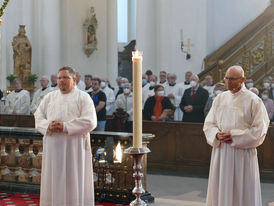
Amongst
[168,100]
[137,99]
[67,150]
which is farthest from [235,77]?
[168,100]

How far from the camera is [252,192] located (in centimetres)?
607

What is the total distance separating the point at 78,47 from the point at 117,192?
1364cm

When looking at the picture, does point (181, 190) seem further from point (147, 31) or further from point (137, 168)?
point (147, 31)

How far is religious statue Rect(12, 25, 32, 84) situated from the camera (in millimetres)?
19281

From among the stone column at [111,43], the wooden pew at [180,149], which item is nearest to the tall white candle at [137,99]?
the wooden pew at [180,149]

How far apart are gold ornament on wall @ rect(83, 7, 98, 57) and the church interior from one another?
0.04 meters

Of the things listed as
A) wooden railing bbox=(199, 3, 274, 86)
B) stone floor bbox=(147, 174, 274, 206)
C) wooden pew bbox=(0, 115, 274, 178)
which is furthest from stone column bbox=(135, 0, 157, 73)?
stone floor bbox=(147, 174, 274, 206)

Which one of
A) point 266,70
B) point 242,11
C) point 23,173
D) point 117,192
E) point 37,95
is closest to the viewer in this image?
point 117,192

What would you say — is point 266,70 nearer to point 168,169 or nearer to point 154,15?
point 154,15

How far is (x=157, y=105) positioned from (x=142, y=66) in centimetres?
645

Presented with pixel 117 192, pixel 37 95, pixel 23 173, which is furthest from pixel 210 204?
pixel 37 95

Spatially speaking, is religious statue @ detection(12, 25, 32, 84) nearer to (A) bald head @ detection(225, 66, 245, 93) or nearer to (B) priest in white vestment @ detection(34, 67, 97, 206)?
(B) priest in white vestment @ detection(34, 67, 97, 206)

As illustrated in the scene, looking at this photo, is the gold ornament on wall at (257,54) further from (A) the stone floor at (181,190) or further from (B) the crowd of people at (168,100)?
(A) the stone floor at (181,190)

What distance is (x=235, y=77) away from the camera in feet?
20.2
